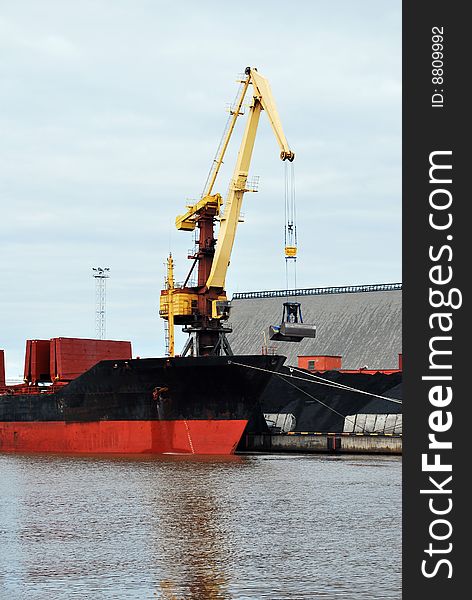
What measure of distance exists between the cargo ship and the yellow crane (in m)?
4.52

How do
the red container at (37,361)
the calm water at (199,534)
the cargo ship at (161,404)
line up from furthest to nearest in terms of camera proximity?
1. the red container at (37,361)
2. the cargo ship at (161,404)
3. the calm water at (199,534)

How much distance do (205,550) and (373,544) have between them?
2673 millimetres

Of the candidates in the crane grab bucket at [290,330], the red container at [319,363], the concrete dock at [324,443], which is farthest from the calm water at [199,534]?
the red container at [319,363]

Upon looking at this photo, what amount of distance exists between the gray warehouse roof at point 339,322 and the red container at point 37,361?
66.7 feet

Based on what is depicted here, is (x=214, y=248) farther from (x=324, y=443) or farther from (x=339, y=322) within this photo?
(x=339, y=322)

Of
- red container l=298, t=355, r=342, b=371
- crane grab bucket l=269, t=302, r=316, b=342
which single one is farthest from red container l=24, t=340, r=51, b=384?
red container l=298, t=355, r=342, b=371

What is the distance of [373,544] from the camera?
15219 mm

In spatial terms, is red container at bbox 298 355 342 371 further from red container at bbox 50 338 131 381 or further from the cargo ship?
the cargo ship

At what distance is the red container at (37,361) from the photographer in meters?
41.7

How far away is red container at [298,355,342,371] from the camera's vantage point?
5234 cm

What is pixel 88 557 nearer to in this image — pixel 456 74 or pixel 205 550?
pixel 205 550

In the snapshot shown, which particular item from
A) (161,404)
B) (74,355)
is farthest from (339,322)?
(161,404)

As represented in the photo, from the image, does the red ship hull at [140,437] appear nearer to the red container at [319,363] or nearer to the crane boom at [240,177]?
the crane boom at [240,177]

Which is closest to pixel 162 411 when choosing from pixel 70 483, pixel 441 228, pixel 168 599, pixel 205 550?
pixel 70 483
